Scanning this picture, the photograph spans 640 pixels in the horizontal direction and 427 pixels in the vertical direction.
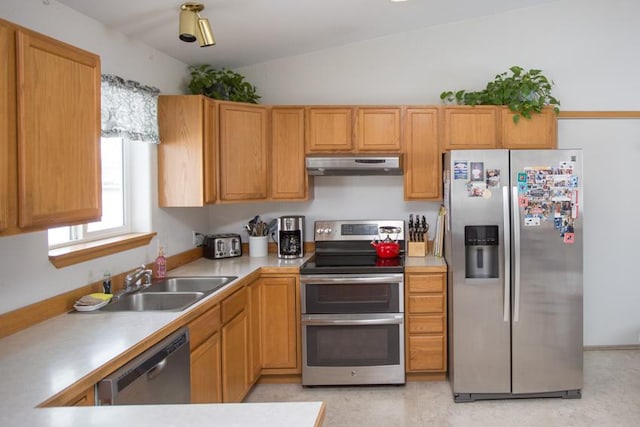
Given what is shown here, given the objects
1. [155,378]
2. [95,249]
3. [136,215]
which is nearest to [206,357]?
[155,378]

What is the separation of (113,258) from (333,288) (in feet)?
4.79

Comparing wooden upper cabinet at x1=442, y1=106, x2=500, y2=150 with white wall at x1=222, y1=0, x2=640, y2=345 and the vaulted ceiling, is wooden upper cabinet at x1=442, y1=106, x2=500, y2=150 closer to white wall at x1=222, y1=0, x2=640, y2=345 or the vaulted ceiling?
white wall at x1=222, y1=0, x2=640, y2=345

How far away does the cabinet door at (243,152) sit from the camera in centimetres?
372

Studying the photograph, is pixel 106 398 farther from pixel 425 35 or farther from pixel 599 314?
pixel 599 314

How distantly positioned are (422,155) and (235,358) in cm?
203

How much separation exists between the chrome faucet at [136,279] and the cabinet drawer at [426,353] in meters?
1.85

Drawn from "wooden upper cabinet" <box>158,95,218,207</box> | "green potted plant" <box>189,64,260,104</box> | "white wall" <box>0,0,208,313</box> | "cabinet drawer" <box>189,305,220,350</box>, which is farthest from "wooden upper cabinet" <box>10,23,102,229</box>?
"green potted plant" <box>189,64,260,104</box>

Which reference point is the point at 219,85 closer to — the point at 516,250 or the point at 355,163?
the point at 355,163

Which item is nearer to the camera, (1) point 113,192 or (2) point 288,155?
(1) point 113,192

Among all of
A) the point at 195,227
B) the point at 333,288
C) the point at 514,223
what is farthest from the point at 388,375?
the point at 195,227

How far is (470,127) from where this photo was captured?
154 inches

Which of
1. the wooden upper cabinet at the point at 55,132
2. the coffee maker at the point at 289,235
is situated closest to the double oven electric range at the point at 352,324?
the coffee maker at the point at 289,235

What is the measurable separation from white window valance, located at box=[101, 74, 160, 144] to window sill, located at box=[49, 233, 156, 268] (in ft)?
1.95

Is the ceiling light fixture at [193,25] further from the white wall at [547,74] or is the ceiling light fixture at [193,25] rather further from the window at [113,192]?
the white wall at [547,74]
